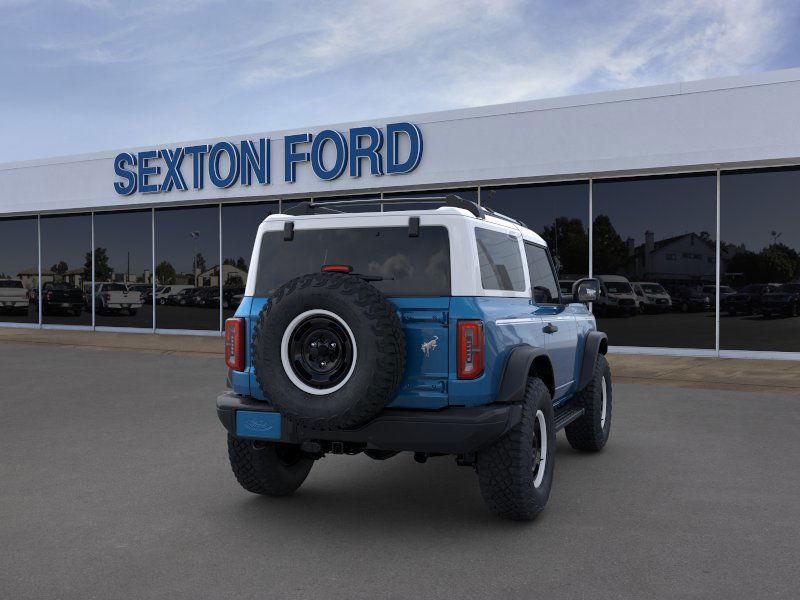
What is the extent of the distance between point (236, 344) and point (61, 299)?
20.9 meters

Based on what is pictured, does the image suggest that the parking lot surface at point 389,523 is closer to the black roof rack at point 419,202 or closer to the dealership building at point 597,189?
the black roof rack at point 419,202

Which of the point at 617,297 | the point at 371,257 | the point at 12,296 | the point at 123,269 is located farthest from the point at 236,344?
the point at 12,296

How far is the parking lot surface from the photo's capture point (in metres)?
3.87

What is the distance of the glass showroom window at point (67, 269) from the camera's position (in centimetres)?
2311

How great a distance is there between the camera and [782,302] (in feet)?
47.2

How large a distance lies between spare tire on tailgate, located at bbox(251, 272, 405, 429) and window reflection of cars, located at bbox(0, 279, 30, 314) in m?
22.7

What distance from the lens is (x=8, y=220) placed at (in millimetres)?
25078

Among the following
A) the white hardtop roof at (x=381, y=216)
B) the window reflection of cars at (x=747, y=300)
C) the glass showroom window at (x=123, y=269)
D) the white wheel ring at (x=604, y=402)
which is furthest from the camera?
the glass showroom window at (x=123, y=269)

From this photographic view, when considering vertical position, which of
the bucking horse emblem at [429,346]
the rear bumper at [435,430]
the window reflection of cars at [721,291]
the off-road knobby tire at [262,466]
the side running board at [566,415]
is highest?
the window reflection of cars at [721,291]

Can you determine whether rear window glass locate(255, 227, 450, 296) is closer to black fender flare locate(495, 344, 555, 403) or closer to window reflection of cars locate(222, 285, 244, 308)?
black fender flare locate(495, 344, 555, 403)

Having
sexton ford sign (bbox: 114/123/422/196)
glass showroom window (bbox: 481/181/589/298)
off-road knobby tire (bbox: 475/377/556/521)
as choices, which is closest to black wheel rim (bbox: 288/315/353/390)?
off-road knobby tire (bbox: 475/377/556/521)

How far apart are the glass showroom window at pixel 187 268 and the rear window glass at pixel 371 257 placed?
15.6m

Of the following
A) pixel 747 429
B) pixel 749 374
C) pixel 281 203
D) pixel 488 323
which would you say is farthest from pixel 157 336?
pixel 488 323

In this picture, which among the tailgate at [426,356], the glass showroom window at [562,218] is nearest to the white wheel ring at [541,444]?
the tailgate at [426,356]
